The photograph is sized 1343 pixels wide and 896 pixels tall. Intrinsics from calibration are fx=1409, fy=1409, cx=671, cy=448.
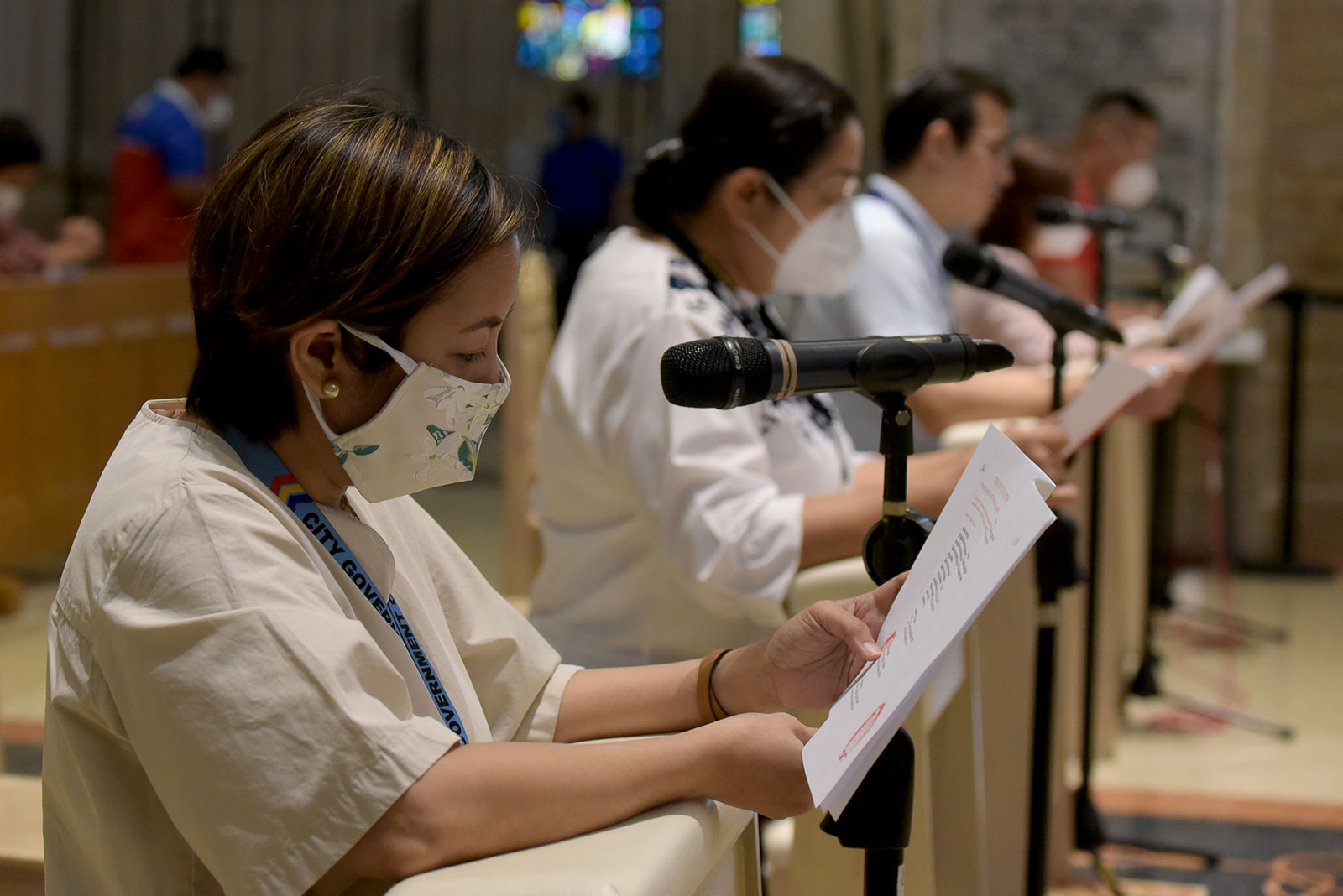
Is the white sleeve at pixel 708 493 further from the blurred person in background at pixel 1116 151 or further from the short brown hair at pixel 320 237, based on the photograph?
the blurred person in background at pixel 1116 151

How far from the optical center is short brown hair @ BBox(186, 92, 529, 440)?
996 millimetres

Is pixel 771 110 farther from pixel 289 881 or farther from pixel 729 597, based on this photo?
pixel 289 881

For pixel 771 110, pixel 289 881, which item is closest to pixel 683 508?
pixel 771 110

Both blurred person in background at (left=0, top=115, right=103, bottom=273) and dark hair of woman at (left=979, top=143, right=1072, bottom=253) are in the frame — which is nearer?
dark hair of woman at (left=979, top=143, right=1072, bottom=253)

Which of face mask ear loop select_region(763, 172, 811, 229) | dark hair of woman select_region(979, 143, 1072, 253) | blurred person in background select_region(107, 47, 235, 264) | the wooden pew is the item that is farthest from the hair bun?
blurred person in background select_region(107, 47, 235, 264)

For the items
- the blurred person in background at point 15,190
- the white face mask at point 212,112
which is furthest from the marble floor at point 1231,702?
the white face mask at point 212,112

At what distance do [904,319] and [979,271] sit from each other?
645 millimetres

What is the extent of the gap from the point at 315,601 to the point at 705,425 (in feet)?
2.88

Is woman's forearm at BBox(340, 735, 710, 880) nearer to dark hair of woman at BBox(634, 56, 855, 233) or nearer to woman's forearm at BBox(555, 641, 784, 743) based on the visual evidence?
woman's forearm at BBox(555, 641, 784, 743)

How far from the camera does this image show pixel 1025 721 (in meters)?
2.25

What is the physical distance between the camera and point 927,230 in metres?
2.76

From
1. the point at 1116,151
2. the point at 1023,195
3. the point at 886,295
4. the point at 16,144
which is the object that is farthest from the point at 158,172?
the point at 886,295

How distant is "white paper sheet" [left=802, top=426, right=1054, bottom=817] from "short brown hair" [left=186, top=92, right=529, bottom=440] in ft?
1.31

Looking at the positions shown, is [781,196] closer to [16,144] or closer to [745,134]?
[745,134]
